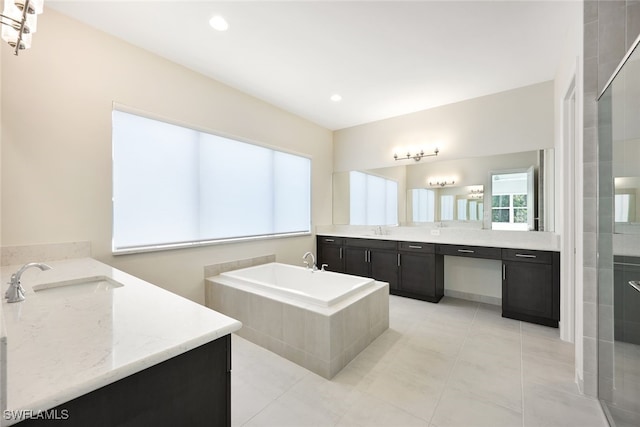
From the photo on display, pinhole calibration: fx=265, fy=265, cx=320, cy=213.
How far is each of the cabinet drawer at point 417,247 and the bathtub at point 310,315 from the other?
1.11 meters

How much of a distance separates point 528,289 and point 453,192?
152 centimetres

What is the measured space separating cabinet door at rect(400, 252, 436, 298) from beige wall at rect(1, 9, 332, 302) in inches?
102

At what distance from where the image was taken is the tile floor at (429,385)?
159cm

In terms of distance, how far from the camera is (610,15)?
1669mm

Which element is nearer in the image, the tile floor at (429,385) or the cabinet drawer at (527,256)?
the tile floor at (429,385)

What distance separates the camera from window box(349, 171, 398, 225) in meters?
4.45

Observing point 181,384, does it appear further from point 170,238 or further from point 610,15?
point 610,15

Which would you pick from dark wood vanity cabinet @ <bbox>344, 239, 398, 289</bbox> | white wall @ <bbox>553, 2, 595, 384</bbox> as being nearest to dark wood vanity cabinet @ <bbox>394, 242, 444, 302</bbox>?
dark wood vanity cabinet @ <bbox>344, 239, 398, 289</bbox>

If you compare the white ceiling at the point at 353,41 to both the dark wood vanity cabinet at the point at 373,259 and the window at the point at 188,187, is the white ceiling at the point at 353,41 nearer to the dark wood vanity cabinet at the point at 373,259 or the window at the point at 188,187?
the window at the point at 188,187

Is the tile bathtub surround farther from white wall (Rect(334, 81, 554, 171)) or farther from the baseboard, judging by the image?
white wall (Rect(334, 81, 554, 171))

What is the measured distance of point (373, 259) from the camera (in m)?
4.01

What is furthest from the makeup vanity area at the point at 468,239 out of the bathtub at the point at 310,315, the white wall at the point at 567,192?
the bathtub at the point at 310,315

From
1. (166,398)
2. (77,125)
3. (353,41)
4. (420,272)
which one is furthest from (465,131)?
(77,125)

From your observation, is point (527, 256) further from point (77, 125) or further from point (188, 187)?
point (77, 125)
